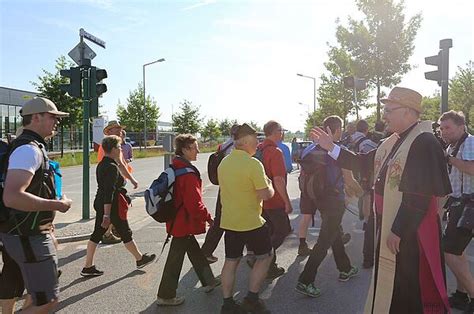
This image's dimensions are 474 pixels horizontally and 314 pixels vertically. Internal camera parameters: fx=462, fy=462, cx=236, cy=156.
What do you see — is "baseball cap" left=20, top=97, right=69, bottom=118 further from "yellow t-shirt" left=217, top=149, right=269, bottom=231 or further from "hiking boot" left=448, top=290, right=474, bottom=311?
"hiking boot" left=448, top=290, right=474, bottom=311

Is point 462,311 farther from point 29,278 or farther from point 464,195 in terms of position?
point 29,278

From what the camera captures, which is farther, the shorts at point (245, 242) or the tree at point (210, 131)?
the tree at point (210, 131)

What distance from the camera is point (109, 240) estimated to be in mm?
7402

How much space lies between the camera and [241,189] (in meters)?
4.23

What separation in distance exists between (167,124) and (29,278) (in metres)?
95.7

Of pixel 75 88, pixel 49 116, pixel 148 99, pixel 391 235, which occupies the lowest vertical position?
pixel 391 235

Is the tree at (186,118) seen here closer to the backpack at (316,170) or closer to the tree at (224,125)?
the tree at (224,125)

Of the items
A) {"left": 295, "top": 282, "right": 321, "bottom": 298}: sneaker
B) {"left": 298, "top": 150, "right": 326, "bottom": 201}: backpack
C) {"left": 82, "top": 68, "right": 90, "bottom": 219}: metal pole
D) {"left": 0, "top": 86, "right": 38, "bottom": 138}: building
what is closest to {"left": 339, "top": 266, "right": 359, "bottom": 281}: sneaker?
{"left": 295, "top": 282, "right": 321, "bottom": 298}: sneaker

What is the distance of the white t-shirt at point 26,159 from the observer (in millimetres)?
2930

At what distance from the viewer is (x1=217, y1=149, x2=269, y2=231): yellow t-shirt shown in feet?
13.8

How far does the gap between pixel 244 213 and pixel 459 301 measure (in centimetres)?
225

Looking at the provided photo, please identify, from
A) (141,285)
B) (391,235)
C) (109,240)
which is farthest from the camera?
(109,240)

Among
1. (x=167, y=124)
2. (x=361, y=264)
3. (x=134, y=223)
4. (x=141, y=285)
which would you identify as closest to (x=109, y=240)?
(x=134, y=223)

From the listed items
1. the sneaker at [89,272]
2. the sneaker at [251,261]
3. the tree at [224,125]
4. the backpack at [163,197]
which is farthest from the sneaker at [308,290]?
the tree at [224,125]
